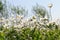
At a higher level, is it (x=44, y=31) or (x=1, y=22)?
(x=1, y=22)

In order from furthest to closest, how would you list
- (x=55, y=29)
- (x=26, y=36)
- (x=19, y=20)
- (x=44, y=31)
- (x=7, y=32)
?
(x=55, y=29) < (x=44, y=31) < (x=19, y=20) < (x=26, y=36) < (x=7, y=32)

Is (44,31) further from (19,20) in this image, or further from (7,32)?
(7,32)

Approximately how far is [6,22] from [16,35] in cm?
91

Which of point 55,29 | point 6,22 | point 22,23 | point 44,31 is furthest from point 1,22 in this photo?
point 55,29

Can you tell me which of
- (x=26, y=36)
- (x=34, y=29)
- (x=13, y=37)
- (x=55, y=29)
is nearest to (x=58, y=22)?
(x=55, y=29)

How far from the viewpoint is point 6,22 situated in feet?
23.1

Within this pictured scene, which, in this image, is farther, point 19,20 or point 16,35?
point 19,20

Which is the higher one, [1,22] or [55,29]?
[1,22]

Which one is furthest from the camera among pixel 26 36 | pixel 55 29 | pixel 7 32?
pixel 55 29

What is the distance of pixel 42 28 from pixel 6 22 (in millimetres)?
1653

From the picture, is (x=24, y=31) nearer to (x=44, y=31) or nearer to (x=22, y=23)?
(x=22, y=23)

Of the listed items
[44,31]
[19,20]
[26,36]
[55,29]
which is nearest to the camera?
[26,36]

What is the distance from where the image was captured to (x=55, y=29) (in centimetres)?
908

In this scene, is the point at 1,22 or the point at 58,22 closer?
the point at 1,22
